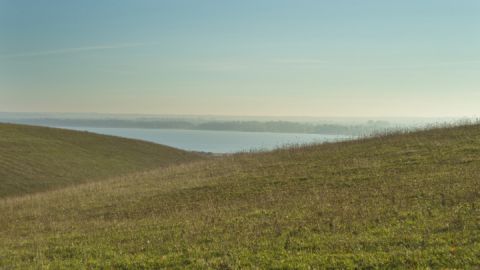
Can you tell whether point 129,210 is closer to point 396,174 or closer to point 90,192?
point 90,192

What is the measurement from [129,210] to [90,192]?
932 centimetres

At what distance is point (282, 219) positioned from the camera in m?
14.1

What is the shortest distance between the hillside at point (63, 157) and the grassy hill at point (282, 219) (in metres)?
17.2

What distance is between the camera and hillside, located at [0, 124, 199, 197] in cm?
4231

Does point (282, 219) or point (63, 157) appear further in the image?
point (63, 157)

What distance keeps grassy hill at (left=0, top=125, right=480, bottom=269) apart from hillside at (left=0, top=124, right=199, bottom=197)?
17.2 meters

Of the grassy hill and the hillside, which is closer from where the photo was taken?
the grassy hill

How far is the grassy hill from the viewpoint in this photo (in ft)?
33.2

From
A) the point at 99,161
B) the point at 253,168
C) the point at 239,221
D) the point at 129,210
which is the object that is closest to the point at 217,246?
the point at 239,221

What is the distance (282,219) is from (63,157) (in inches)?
1843

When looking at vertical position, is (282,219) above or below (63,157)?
above

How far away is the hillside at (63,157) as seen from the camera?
42312 millimetres

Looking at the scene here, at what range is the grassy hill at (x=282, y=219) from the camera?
10.1 metres

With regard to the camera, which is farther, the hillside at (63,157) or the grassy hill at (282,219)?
the hillside at (63,157)
